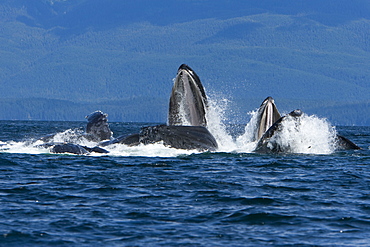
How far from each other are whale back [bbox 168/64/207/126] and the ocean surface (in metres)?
1.43

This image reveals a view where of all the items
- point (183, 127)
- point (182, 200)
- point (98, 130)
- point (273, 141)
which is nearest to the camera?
point (182, 200)

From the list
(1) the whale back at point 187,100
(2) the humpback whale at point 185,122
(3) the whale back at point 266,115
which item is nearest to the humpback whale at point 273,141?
(3) the whale back at point 266,115

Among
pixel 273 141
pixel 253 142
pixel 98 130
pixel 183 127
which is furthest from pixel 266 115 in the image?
pixel 98 130

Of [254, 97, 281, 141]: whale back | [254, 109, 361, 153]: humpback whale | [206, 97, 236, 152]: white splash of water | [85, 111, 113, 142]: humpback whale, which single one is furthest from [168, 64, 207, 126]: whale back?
[85, 111, 113, 142]: humpback whale

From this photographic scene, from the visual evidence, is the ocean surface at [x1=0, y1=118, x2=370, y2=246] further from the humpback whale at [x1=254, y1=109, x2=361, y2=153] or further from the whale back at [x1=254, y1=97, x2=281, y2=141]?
the whale back at [x1=254, y1=97, x2=281, y2=141]

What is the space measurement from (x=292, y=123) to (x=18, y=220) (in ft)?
33.0

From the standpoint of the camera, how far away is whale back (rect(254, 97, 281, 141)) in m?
22.1

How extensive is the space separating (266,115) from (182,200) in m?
8.82

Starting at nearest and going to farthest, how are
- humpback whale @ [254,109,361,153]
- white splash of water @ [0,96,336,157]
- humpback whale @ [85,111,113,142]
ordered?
humpback whale @ [254,109,361,153] → white splash of water @ [0,96,336,157] → humpback whale @ [85,111,113,142]

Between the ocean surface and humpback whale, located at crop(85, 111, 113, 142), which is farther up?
humpback whale, located at crop(85, 111, 113, 142)

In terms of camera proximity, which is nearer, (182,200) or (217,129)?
(182,200)

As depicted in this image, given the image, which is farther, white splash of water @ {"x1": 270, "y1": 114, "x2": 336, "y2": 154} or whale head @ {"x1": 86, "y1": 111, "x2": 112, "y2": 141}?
whale head @ {"x1": 86, "y1": 111, "x2": 112, "y2": 141}

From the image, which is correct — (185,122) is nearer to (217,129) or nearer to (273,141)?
(217,129)

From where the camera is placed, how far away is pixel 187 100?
2148 centimetres
